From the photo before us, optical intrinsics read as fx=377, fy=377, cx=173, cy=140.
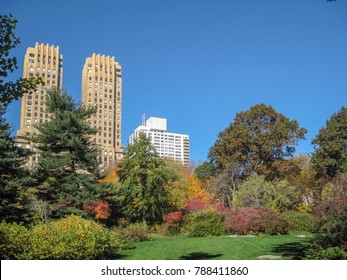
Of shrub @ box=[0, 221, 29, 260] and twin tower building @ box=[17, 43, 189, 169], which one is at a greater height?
twin tower building @ box=[17, 43, 189, 169]

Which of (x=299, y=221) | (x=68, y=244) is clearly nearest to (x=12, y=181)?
(x=68, y=244)

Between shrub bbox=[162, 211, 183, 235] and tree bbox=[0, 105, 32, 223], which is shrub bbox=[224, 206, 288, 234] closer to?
shrub bbox=[162, 211, 183, 235]

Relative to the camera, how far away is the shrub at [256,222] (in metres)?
19.7

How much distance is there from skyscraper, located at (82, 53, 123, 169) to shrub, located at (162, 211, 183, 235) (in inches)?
2871

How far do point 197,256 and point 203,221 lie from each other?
10.1 metres

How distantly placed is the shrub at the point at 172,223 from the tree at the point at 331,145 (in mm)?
11804

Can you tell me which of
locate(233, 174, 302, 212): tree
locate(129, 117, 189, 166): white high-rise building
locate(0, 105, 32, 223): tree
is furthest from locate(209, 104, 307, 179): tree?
locate(129, 117, 189, 166): white high-rise building

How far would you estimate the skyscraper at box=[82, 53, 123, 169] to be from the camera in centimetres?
9731

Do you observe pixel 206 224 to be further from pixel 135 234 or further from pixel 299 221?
pixel 299 221

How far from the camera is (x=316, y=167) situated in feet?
96.0

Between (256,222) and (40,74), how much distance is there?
2678 inches

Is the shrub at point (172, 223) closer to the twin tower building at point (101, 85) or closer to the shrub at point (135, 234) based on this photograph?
the shrub at point (135, 234)
